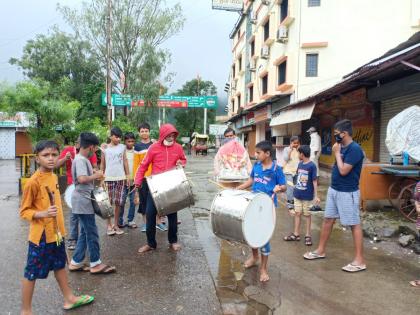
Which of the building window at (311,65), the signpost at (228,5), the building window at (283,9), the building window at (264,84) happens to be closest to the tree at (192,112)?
the signpost at (228,5)

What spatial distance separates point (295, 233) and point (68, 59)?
28.0m

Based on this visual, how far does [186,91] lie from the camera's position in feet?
160

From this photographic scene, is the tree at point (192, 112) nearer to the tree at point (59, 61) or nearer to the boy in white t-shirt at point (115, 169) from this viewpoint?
the tree at point (59, 61)

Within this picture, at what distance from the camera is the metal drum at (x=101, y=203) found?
422 centimetres

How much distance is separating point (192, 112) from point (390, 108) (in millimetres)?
39906

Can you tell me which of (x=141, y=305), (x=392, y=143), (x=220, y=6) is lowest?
(x=141, y=305)

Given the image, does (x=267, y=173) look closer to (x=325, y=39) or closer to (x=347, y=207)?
(x=347, y=207)

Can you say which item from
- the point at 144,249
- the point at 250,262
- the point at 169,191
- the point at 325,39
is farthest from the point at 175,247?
the point at 325,39

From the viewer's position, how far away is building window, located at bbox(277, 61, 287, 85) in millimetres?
18009

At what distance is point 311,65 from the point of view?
16.1m

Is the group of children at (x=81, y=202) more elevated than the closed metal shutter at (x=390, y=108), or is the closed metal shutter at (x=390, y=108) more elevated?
the closed metal shutter at (x=390, y=108)

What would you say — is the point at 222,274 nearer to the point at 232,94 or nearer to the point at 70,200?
the point at 70,200

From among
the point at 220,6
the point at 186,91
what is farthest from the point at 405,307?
the point at 186,91

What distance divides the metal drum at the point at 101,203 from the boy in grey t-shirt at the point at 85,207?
0.18 feet
